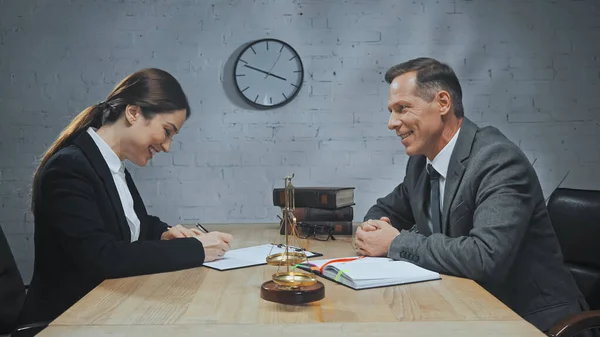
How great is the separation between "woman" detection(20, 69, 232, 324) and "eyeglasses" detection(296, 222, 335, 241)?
0.53 m

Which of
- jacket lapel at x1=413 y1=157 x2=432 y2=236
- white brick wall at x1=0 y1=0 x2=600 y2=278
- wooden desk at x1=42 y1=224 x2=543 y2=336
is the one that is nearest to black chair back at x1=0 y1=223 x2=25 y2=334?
wooden desk at x1=42 y1=224 x2=543 y2=336

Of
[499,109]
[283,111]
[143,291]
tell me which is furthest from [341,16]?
[143,291]

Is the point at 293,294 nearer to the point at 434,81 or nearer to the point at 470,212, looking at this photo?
the point at 470,212

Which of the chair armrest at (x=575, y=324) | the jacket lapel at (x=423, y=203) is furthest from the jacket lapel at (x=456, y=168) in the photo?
the chair armrest at (x=575, y=324)

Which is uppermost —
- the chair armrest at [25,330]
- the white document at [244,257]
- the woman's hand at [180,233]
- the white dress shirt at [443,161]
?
the white dress shirt at [443,161]

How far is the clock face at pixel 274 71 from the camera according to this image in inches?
161

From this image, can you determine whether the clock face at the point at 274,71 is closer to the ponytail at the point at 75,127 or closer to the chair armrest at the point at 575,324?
the ponytail at the point at 75,127

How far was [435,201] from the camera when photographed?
2137mm

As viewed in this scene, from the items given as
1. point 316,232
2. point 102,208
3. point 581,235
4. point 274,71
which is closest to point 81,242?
point 102,208

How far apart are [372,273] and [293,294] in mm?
303

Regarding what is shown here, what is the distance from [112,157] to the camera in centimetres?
214

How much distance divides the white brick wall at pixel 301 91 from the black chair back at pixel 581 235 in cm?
200

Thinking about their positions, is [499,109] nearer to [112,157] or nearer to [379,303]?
[112,157]

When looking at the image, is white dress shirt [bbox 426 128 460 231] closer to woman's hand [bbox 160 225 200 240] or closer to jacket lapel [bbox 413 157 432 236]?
jacket lapel [bbox 413 157 432 236]
